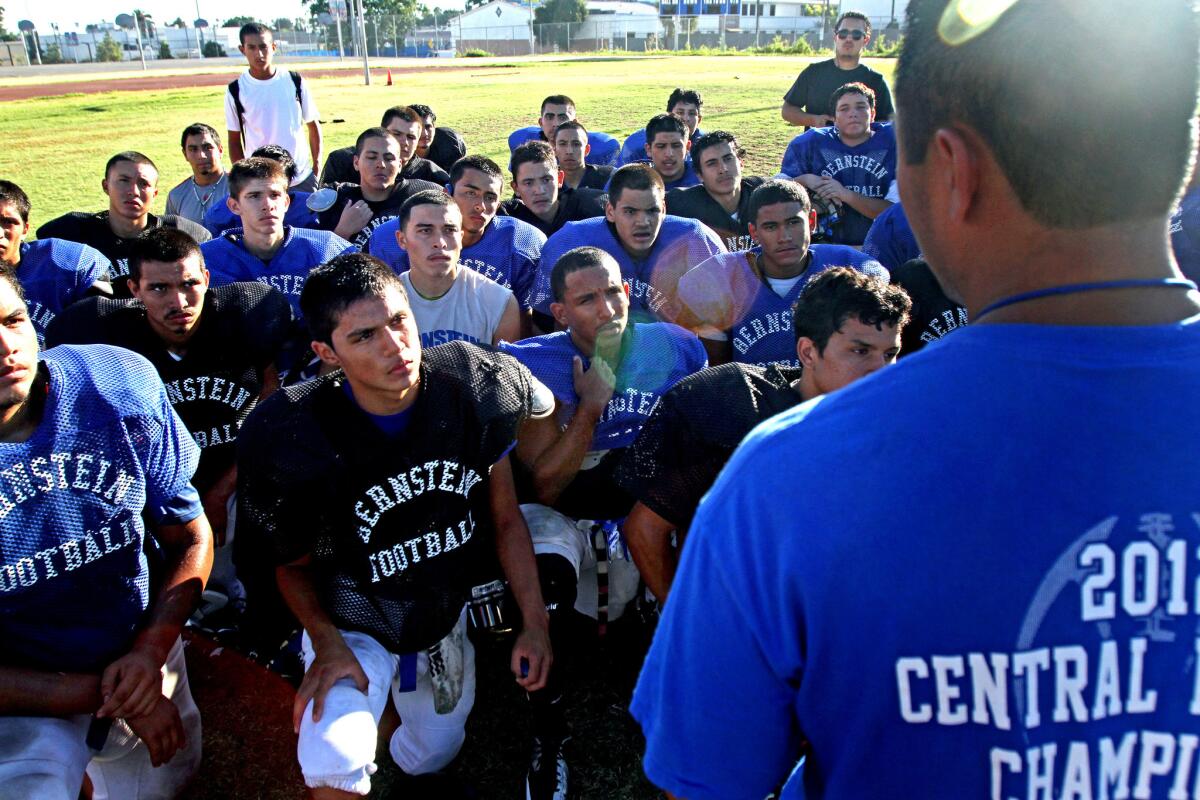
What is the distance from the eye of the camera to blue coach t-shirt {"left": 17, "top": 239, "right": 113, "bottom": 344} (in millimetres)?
4277

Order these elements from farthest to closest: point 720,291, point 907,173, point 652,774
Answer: point 720,291
point 652,774
point 907,173

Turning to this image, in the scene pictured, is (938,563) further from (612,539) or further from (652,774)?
(612,539)

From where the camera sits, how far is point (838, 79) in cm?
766

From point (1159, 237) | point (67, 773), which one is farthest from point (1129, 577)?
point (67, 773)

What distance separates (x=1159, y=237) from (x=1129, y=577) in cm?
35

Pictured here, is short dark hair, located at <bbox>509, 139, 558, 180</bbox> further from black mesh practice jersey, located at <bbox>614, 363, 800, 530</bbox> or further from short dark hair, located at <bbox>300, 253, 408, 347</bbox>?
black mesh practice jersey, located at <bbox>614, 363, 800, 530</bbox>

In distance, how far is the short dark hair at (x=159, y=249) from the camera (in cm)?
356

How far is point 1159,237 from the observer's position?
0.89 metres

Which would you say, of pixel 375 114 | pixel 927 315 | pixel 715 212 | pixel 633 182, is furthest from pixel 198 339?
pixel 375 114

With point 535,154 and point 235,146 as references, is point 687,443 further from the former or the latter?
point 235,146

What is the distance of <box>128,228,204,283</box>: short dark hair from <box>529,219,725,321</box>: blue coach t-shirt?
1823 mm

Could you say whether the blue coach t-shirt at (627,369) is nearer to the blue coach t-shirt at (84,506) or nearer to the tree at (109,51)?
the blue coach t-shirt at (84,506)

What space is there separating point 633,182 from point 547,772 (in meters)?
3.25

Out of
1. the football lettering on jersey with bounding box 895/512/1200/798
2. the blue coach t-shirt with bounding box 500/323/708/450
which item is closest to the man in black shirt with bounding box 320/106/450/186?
the blue coach t-shirt with bounding box 500/323/708/450
